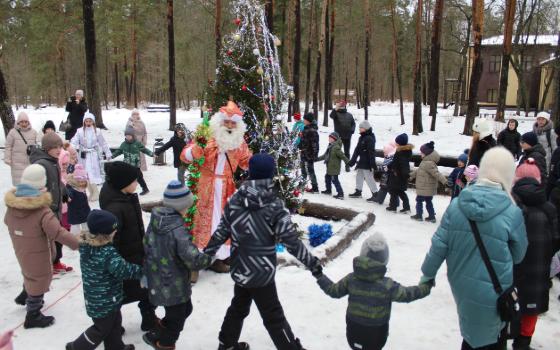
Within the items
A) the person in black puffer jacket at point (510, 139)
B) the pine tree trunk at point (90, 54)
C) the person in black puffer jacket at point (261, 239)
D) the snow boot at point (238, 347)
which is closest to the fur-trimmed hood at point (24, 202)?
the person in black puffer jacket at point (261, 239)

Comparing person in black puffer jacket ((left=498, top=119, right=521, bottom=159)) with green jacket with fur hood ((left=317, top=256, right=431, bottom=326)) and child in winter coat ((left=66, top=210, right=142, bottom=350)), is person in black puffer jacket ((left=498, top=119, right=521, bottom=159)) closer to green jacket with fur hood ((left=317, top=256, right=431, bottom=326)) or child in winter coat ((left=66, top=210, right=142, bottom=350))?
green jacket with fur hood ((left=317, top=256, right=431, bottom=326))

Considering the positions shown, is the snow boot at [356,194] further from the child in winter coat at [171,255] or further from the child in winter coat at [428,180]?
the child in winter coat at [171,255]

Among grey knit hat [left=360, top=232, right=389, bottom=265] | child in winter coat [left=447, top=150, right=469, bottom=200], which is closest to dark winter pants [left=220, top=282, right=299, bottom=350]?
grey knit hat [left=360, top=232, right=389, bottom=265]

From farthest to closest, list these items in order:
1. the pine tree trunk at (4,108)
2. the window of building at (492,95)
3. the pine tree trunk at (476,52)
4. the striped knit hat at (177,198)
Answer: the window of building at (492,95) → the pine tree trunk at (476,52) → the pine tree trunk at (4,108) → the striped knit hat at (177,198)

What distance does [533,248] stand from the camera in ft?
12.8

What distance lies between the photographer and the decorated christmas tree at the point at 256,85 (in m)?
6.53

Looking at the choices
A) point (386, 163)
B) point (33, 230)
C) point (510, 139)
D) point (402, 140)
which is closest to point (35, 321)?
point (33, 230)

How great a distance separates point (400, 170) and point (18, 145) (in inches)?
281

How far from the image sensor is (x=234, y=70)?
21.4 ft

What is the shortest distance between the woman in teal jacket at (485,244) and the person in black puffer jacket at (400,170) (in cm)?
562

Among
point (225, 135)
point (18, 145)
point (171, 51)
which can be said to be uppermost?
point (171, 51)

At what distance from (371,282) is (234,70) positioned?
4.30 meters

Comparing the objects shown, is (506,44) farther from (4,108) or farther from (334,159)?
(4,108)

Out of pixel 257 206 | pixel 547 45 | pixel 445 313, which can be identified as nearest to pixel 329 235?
pixel 445 313
